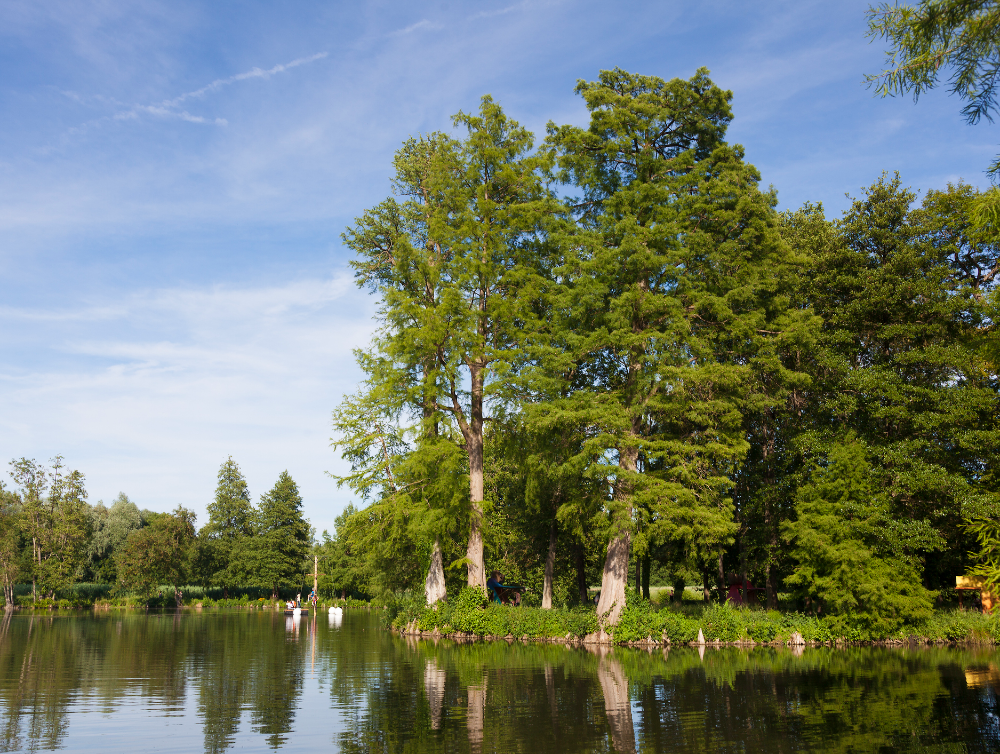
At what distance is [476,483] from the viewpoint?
3403 centimetres

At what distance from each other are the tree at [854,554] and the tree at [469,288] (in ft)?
45.2

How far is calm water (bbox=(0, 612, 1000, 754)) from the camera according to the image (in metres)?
10.6

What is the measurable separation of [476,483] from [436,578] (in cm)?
539

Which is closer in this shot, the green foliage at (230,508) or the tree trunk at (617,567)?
the tree trunk at (617,567)

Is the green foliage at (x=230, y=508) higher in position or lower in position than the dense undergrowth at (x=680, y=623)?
higher

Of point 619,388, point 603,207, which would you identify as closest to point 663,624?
Result: point 619,388

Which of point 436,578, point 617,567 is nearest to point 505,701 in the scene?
point 617,567

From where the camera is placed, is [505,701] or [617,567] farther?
[617,567]

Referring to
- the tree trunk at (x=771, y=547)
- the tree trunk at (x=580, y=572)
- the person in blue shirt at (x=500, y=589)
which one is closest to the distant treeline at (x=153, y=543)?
the person in blue shirt at (x=500, y=589)

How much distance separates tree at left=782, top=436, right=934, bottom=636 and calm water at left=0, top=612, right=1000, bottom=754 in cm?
225

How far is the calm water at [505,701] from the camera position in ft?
34.9

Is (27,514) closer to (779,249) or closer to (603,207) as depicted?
(603,207)

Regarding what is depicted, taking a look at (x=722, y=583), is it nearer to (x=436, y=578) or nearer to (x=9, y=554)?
(x=436, y=578)

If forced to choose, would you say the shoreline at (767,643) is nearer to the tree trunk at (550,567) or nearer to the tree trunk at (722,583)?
the tree trunk at (550,567)
